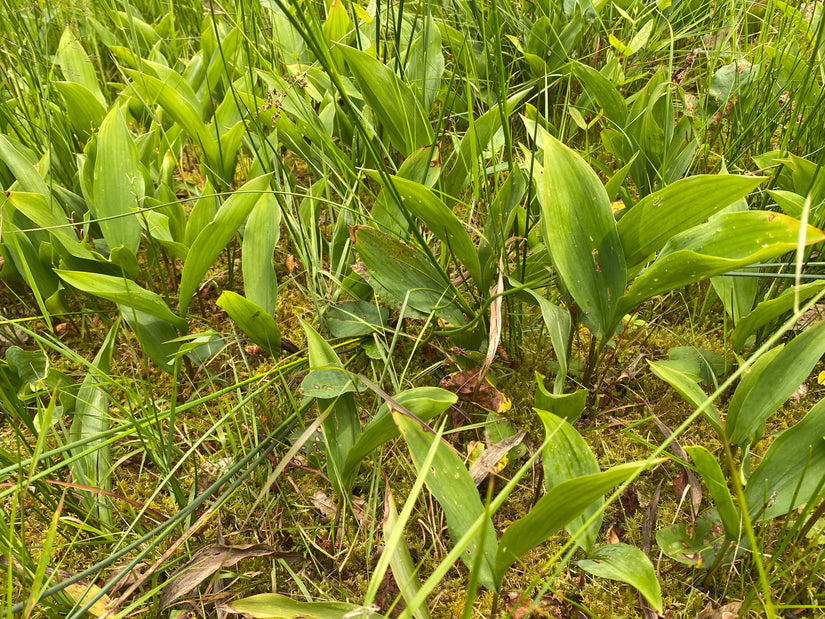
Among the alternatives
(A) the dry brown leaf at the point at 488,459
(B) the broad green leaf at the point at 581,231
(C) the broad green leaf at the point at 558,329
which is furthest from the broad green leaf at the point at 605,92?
(A) the dry brown leaf at the point at 488,459

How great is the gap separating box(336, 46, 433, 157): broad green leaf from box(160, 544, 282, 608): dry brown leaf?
0.88 metres

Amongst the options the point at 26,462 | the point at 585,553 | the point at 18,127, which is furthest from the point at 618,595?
the point at 18,127

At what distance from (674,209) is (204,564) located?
900 millimetres

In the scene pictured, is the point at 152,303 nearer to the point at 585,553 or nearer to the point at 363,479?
the point at 363,479

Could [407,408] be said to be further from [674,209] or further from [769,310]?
[769,310]

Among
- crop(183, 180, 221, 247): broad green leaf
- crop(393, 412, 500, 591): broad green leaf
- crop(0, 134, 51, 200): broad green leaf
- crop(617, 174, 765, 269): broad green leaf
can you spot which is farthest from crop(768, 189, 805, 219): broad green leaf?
crop(0, 134, 51, 200): broad green leaf

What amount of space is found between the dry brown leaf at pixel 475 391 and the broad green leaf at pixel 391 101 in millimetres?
550

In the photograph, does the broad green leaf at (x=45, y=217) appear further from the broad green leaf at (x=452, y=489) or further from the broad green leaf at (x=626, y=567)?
the broad green leaf at (x=626, y=567)

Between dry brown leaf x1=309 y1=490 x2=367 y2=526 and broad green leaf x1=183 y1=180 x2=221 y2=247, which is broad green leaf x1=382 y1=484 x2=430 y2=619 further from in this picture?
broad green leaf x1=183 y1=180 x2=221 y2=247

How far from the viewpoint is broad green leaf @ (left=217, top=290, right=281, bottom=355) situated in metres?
1.10

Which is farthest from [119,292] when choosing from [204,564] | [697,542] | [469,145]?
[697,542]

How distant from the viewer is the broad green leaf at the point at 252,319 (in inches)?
43.3

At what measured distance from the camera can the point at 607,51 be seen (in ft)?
5.92

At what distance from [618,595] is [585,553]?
0.08m
